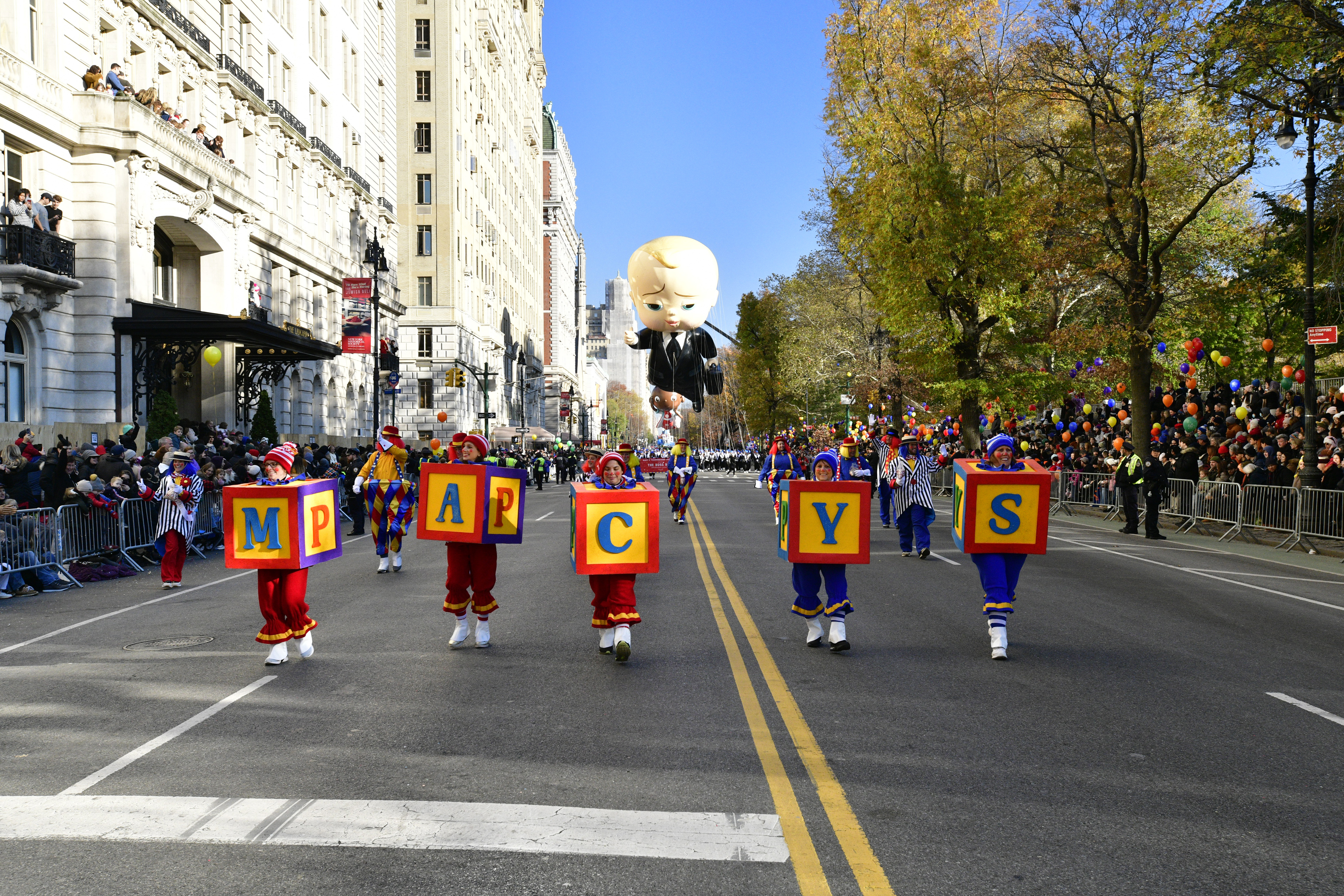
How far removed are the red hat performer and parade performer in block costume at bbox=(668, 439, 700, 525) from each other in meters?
14.1

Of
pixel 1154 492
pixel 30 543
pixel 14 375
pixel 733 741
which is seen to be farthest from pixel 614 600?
pixel 14 375

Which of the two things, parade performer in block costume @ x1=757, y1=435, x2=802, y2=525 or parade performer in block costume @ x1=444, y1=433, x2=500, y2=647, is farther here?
parade performer in block costume @ x1=757, y1=435, x2=802, y2=525

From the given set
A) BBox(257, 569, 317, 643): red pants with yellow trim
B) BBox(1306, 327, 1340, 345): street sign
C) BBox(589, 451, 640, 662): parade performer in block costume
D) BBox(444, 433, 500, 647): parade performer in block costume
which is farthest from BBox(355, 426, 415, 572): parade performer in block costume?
BBox(1306, 327, 1340, 345): street sign

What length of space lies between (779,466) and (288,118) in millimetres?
28391

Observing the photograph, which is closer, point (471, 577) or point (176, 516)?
point (471, 577)

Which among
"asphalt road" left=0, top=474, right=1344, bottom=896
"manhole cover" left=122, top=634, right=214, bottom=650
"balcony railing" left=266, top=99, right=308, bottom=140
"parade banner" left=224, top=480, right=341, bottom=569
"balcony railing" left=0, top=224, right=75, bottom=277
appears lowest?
"manhole cover" left=122, top=634, right=214, bottom=650

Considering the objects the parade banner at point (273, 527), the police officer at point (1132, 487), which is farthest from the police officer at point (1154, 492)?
the parade banner at point (273, 527)

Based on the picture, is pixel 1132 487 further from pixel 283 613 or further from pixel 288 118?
pixel 288 118

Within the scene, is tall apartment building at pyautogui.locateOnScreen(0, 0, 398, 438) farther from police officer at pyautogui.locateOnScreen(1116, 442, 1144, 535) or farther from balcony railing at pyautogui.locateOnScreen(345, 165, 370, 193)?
police officer at pyautogui.locateOnScreen(1116, 442, 1144, 535)

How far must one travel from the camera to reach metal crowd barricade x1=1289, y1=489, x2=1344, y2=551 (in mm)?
17188

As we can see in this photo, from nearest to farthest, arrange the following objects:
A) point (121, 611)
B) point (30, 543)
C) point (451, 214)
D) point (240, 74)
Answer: point (121, 611) → point (30, 543) → point (240, 74) → point (451, 214)

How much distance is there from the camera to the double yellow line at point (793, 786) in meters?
4.02

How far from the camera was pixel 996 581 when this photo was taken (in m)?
8.29

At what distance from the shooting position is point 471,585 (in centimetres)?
870
